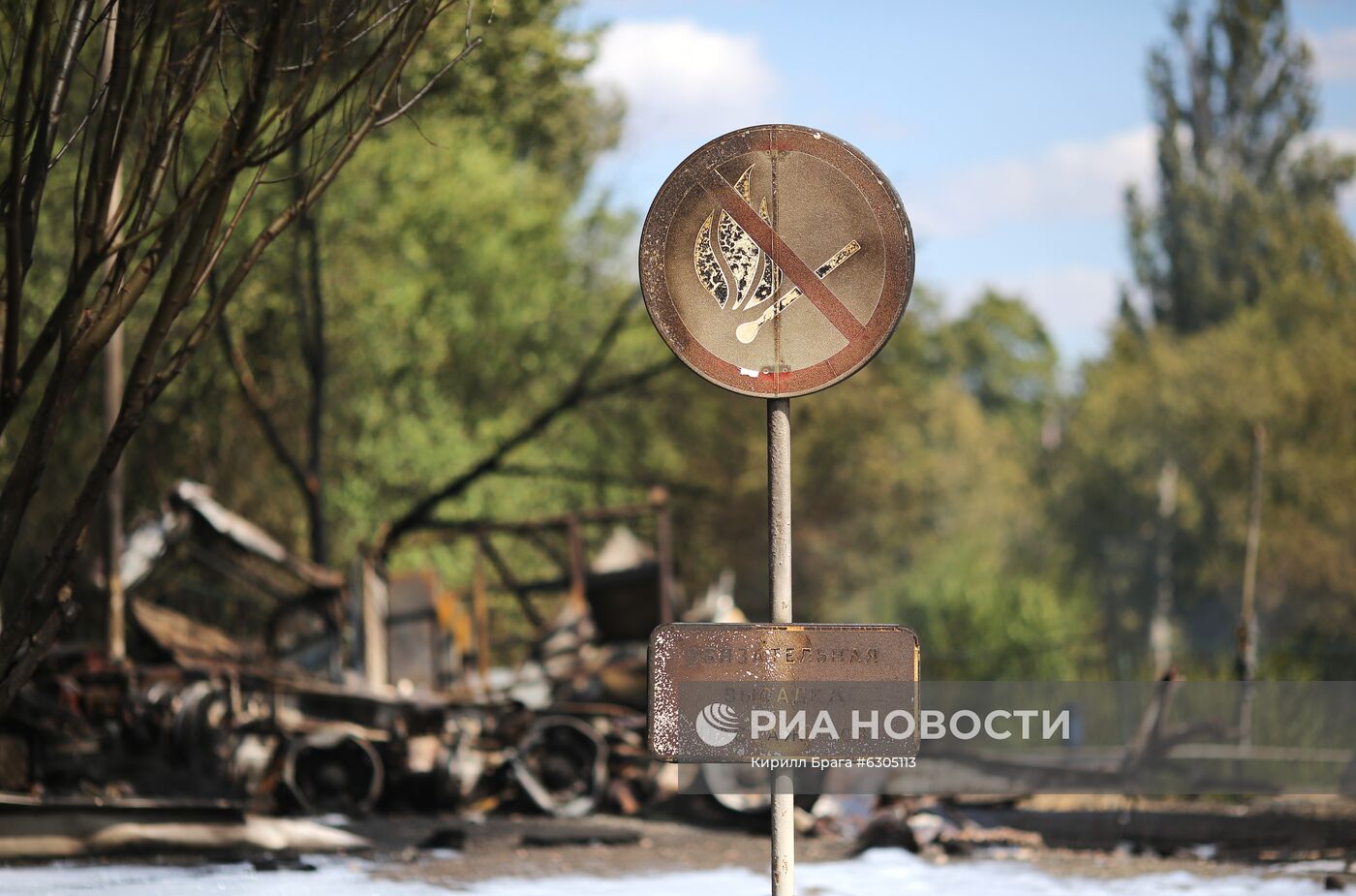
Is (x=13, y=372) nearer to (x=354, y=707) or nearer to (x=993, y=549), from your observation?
(x=354, y=707)

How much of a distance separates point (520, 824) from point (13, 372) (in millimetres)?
8654

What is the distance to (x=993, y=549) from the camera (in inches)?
2147

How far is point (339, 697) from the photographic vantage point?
16.5 metres

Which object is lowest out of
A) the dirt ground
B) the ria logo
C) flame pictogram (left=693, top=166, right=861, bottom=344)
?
the dirt ground

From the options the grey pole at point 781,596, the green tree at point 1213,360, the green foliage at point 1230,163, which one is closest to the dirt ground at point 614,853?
the grey pole at point 781,596

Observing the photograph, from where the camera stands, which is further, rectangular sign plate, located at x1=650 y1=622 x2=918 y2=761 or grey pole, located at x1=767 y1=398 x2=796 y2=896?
grey pole, located at x1=767 y1=398 x2=796 y2=896

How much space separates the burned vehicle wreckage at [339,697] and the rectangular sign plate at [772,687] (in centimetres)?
870

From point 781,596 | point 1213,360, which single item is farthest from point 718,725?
point 1213,360

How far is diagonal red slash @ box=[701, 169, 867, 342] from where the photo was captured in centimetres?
570

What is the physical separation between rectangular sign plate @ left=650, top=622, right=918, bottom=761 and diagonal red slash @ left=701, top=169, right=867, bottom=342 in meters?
1.02

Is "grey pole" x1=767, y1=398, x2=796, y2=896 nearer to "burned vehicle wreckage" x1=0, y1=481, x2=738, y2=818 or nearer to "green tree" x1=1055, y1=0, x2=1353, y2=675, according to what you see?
"burned vehicle wreckage" x1=0, y1=481, x2=738, y2=818

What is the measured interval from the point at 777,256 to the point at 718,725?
1.57 m

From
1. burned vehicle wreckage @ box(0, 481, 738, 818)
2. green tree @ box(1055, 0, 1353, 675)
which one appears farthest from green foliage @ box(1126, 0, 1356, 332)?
burned vehicle wreckage @ box(0, 481, 738, 818)

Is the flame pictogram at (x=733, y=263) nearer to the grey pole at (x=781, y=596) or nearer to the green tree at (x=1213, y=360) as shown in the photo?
the grey pole at (x=781, y=596)
